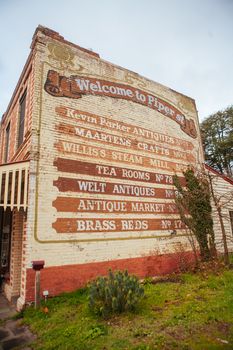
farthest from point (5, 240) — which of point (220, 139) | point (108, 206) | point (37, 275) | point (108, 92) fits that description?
point (220, 139)

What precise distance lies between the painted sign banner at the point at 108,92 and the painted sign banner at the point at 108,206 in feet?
11.7

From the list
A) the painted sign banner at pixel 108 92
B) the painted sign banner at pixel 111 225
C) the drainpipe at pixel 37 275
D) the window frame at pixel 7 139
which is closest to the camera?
the drainpipe at pixel 37 275

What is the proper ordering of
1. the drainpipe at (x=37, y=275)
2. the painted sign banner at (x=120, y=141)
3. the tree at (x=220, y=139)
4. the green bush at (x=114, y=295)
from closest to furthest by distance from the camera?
1. the green bush at (x=114, y=295)
2. the drainpipe at (x=37, y=275)
3. the painted sign banner at (x=120, y=141)
4. the tree at (x=220, y=139)

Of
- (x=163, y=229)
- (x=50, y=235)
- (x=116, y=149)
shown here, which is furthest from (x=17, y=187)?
(x=163, y=229)

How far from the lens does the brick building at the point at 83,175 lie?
6.63 meters

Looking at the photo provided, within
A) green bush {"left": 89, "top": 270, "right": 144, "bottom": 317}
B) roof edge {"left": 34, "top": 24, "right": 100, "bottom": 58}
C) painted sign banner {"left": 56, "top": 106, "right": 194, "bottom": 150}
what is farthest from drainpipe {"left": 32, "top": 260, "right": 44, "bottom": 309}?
roof edge {"left": 34, "top": 24, "right": 100, "bottom": 58}

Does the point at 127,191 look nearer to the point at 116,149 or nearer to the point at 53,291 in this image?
the point at 116,149

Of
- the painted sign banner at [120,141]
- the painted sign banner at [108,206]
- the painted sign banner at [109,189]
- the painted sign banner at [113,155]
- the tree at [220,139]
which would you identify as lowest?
the painted sign banner at [108,206]

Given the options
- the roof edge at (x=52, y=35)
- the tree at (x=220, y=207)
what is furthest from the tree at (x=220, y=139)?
the roof edge at (x=52, y=35)

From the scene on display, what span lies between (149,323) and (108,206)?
3.86 metres

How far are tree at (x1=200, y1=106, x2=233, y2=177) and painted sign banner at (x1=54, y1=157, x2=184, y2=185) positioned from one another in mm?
21149

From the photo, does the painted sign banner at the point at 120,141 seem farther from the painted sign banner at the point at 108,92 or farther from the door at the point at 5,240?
the door at the point at 5,240

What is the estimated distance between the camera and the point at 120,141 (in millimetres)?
8938

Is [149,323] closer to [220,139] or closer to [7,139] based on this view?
[7,139]
